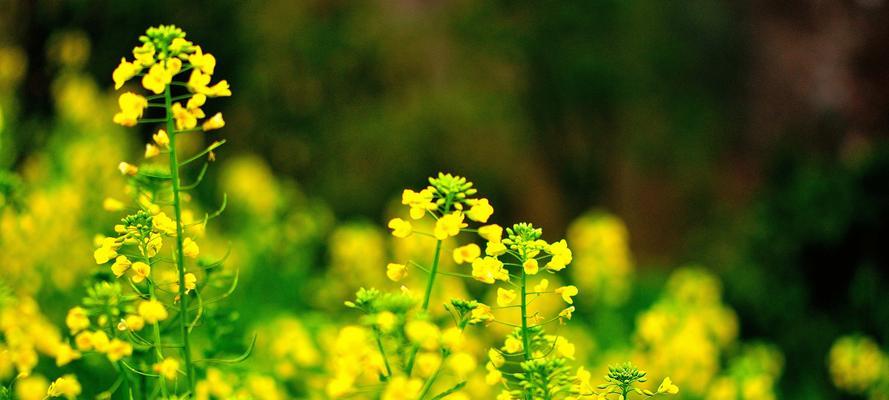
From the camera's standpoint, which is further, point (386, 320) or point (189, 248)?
point (189, 248)

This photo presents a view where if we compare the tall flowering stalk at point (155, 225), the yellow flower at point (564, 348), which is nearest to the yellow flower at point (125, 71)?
the tall flowering stalk at point (155, 225)

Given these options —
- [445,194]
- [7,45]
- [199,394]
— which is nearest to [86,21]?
[7,45]

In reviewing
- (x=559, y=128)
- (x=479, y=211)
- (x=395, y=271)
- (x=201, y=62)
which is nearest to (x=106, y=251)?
(x=201, y=62)

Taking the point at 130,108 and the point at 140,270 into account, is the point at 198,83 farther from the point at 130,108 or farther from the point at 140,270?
the point at 140,270

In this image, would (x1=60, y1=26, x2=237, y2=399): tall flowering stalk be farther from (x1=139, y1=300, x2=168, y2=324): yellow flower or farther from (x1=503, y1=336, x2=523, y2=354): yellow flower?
(x1=503, y1=336, x2=523, y2=354): yellow flower

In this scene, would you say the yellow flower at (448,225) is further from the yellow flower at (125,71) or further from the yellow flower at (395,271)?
the yellow flower at (125,71)

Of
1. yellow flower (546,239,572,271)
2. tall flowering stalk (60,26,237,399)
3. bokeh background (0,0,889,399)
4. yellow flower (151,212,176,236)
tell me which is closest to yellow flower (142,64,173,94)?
tall flowering stalk (60,26,237,399)

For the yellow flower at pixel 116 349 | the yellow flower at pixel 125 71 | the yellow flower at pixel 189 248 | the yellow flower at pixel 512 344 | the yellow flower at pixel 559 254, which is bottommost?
the yellow flower at pixel 116 349

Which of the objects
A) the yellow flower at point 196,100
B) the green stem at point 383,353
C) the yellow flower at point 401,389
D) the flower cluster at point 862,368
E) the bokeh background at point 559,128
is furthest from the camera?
the bokeh background at point 559,128
